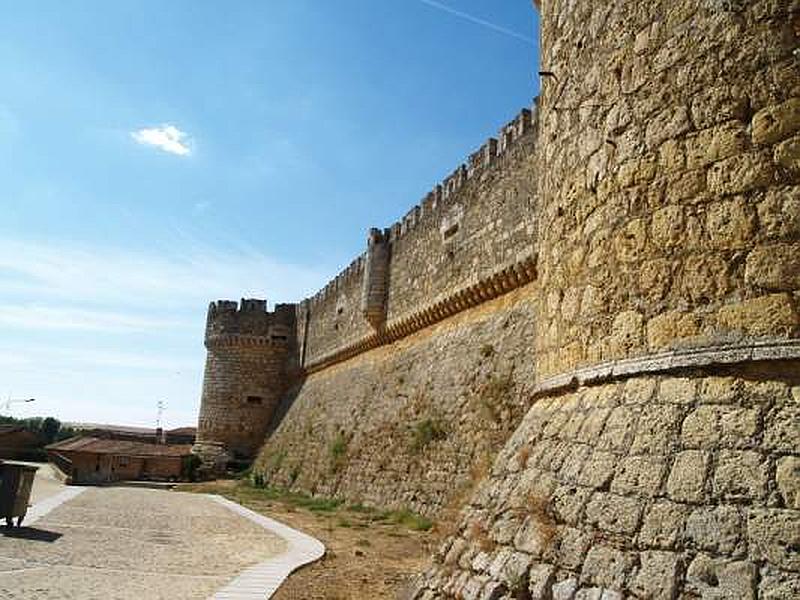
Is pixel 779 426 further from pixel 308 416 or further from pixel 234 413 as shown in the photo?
pixel 234 413

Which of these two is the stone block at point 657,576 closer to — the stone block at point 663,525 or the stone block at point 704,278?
the stone block at point 663,525

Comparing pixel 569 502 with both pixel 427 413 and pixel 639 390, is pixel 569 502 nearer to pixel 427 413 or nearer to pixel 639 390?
pixel 639 390

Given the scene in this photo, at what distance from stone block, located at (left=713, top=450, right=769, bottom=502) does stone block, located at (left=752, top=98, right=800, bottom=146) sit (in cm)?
138

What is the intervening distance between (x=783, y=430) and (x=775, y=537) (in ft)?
1.40

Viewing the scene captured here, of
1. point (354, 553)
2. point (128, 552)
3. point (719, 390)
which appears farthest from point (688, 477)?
point (128, 552)

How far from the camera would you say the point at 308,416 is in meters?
22.9

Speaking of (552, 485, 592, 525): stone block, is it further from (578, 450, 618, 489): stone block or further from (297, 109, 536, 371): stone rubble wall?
(297, 109, 536, 371): stone rubble wall

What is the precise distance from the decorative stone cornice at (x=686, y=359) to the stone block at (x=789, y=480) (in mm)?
437

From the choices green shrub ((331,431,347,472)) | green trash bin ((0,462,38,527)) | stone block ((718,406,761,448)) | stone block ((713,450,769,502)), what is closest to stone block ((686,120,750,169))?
stone block ((718,406,761,448))

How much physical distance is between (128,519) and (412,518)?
5.01 metres

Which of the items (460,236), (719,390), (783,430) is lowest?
(783,430)

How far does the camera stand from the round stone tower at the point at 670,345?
109 inches

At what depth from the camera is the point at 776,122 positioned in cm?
311

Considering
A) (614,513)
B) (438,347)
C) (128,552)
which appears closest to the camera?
(614,513)
